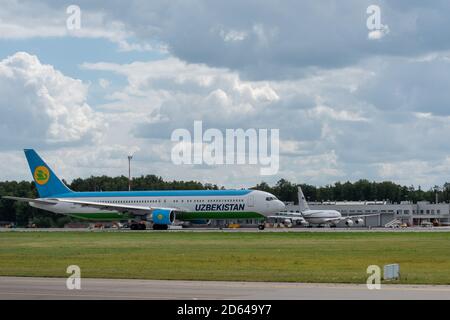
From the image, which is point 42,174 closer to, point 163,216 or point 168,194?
point 168,194

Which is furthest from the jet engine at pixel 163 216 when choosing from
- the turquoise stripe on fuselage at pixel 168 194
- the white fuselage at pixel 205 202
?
the turquoise stripe on fuselage at pixel 168 194

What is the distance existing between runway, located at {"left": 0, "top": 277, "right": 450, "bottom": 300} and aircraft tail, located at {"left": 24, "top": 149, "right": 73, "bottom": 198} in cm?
8026

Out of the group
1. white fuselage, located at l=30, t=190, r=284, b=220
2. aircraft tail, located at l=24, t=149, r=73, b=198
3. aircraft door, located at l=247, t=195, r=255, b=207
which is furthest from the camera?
aircraft tail, located at l=24, t=149, r=73, b=198

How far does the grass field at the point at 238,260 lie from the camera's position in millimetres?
35438

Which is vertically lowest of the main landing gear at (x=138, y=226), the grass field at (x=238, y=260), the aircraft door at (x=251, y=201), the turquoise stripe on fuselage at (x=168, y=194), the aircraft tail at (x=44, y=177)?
the grass field at (x=238, y=260)

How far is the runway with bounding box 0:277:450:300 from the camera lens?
26.1 meters

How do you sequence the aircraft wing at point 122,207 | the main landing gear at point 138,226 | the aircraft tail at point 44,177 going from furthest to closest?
1. the aircraft tail at point 44,177
2. the main landing gear at point 138,226
3. the aircraft wing at point 122,207

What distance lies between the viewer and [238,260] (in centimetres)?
4550

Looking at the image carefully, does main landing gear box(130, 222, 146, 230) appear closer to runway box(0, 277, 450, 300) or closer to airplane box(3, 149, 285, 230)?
airplane box(3, 149, 285, 230)

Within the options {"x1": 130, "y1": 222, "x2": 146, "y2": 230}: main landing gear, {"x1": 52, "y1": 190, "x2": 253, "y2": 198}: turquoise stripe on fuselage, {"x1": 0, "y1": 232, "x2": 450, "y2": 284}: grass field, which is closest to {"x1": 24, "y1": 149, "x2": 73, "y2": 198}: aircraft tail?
{"x1": 52, "y1": 190, "x2": 253, "y2": 198}: turquoise stripe on fuselage

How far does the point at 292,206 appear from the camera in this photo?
19250 cm

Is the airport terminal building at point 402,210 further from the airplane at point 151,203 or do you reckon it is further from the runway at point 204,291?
the runway at point 204,291
